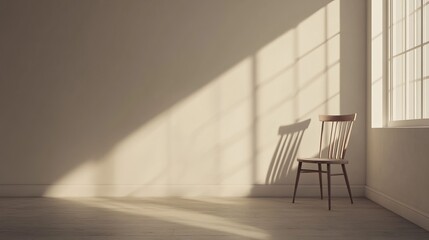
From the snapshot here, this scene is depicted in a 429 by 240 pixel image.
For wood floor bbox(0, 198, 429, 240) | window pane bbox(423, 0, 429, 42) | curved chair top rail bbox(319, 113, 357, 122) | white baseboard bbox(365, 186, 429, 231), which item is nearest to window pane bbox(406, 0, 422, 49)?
window pane bbox(423, 0, 429, 42)

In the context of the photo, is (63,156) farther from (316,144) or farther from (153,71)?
(316,144)

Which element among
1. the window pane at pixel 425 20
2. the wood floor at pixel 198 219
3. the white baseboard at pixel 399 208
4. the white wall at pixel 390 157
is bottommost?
the wood floor at pixel 198 219

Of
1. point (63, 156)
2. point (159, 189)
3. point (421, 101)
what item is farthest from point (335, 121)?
point (63, 156)

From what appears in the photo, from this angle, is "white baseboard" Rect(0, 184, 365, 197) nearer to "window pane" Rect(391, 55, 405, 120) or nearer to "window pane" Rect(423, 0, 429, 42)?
"window pane" Rect(391, 55, 405, 120)

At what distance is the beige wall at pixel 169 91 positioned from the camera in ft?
15.9

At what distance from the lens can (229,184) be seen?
4844 millimetres

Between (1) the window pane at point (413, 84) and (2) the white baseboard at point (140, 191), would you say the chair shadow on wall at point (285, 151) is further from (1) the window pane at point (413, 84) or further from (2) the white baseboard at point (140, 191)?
(1) the window pane at point (413, 84)

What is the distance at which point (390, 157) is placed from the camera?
4.06m

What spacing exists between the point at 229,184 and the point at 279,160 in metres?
0.54

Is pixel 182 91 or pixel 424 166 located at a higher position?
pixel 182 91

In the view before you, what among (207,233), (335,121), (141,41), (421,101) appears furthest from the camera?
(141,41)

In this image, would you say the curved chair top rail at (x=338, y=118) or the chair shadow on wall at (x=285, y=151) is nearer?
the curved chair top rail at (x=338, y=118)

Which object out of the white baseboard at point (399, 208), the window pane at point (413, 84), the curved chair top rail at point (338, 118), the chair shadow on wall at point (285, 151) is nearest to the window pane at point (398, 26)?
the window pane at point (413, 84)

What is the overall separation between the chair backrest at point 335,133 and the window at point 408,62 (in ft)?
1.26
